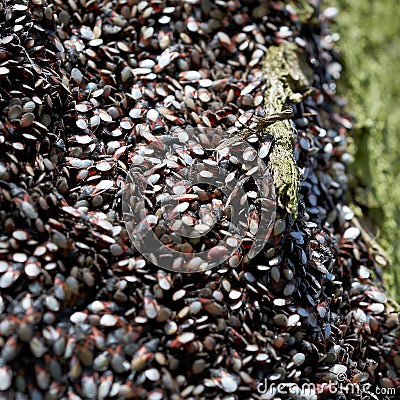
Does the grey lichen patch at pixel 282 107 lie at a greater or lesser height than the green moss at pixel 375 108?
greater

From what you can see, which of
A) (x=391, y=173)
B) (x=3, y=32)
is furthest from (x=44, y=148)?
(x=391, y=173)

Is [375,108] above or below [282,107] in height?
below

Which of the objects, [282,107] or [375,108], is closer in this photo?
[282,107]

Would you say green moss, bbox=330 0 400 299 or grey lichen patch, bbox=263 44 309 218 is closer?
grey lichen patch, bbox=263 44 309 218

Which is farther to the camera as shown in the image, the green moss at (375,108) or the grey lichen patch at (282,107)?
the green moss at (375,108)

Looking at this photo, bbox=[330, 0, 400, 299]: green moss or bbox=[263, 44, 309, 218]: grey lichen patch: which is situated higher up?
bbox=[263, 44, 309, 218]: grey lichen patch

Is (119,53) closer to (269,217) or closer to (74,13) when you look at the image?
(74,13)
